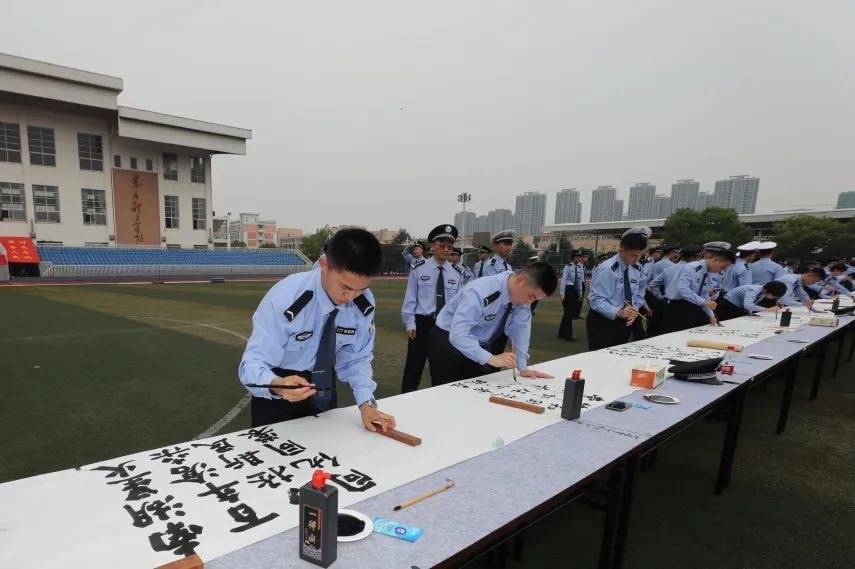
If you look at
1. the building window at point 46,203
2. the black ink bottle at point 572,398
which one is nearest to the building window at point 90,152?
the building window at point 46,203

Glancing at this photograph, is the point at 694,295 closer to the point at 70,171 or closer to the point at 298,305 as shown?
the point at 298,305

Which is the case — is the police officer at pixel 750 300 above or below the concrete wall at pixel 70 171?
below

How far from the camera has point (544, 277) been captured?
2516mm

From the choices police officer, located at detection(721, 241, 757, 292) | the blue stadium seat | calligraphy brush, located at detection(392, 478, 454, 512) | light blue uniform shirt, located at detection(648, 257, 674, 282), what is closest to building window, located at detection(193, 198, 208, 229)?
the blue stadium seat

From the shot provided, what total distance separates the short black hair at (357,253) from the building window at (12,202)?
32.3 meters

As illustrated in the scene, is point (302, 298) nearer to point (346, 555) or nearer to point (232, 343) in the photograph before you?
point (346, 555)

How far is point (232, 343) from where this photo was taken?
23.8ft

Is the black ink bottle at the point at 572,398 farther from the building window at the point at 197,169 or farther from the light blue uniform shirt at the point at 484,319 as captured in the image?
the building window at the point at 197,169

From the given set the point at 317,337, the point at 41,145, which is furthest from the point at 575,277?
the point at 41,145

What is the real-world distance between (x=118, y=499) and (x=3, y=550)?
27cm

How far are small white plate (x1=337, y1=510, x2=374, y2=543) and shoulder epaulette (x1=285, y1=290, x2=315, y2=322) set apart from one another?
0.90m

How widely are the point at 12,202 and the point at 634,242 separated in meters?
33.0

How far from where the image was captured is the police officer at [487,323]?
8.66ft

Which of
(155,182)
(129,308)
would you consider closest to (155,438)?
(129,308)
